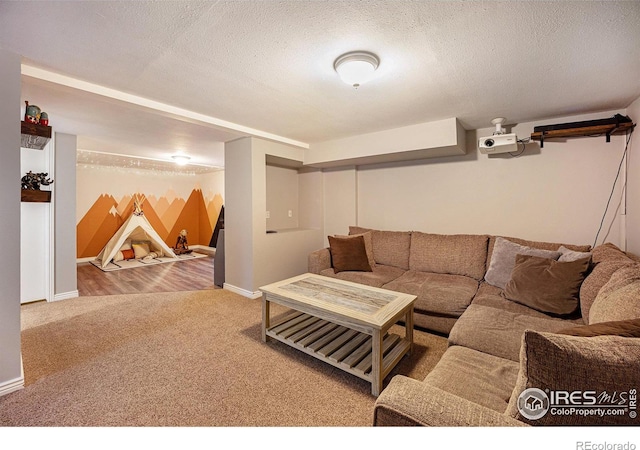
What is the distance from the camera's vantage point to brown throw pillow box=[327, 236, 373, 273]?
3.33 metres

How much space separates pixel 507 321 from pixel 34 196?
438 cm

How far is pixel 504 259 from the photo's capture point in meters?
2.66

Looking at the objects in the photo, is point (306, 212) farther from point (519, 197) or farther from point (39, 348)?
point (39, 348)

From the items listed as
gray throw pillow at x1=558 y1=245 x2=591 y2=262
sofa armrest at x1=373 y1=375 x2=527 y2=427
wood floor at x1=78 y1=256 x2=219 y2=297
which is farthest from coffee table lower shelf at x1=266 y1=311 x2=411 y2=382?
wood floor at x1=78 y1=256 x2=219 y2=297

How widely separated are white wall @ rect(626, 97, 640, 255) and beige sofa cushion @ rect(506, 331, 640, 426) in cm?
248

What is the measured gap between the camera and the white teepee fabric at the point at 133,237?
18.8 ft

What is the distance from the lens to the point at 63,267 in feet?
11.8

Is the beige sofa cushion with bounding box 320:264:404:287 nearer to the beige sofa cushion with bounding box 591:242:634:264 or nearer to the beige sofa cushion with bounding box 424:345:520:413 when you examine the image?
the beige sofa cushion with bounding box 424:345:520:413

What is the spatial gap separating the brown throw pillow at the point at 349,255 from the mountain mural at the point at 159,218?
4.68m

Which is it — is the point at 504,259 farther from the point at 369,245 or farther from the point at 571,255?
the point at 369,245

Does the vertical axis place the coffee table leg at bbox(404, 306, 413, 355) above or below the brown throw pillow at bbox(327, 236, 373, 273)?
below

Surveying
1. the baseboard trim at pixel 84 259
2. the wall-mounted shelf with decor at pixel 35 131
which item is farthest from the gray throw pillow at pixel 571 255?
the baseboard trim at pixel 84 259

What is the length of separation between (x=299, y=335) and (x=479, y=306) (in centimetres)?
149

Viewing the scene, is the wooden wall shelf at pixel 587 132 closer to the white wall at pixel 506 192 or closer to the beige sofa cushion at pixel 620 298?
the white wall at pixel 506 192
